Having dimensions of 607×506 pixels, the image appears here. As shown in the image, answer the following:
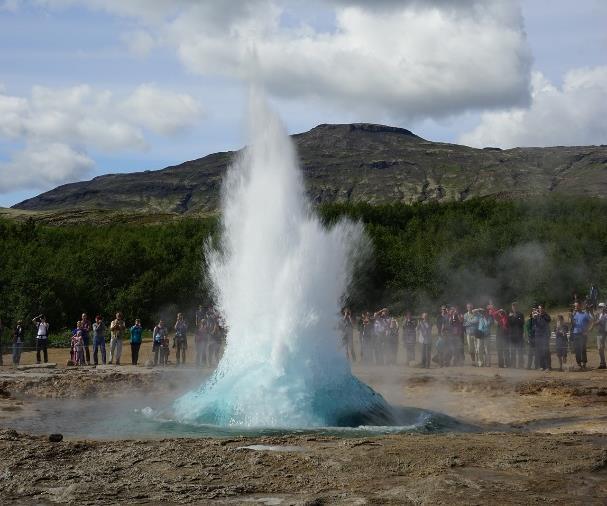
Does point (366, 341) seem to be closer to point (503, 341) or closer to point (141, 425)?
point (503, 341)

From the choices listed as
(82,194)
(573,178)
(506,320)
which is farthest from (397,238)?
(82,194)

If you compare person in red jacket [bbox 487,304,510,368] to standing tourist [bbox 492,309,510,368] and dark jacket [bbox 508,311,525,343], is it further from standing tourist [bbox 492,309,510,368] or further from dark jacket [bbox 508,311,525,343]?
dark jacket [bbox 508,311,525,343]

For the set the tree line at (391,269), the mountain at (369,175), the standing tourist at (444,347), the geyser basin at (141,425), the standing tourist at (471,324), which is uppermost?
the mountain at (369,175)

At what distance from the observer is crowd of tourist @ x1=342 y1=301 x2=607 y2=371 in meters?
16.7

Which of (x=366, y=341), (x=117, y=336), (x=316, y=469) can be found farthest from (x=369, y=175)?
(x=316, y=469)

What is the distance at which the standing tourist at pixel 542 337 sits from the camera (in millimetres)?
16672

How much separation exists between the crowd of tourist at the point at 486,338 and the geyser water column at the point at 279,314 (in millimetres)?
4390

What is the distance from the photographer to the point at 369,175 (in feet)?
457

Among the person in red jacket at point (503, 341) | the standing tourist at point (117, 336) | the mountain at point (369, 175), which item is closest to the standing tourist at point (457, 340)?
the person in red jacket at point (503, 341)

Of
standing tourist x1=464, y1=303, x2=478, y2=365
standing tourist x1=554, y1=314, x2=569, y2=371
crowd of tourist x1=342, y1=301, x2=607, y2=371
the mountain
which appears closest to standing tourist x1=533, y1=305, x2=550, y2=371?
crowd of tourist x1=342, y1=301, x2=607, y2=371

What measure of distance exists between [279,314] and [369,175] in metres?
129

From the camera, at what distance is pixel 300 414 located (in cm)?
1084

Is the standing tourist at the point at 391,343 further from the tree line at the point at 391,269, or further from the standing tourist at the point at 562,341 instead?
the tree line at the point at 391,269

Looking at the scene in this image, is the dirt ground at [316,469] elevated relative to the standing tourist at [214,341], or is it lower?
lower
